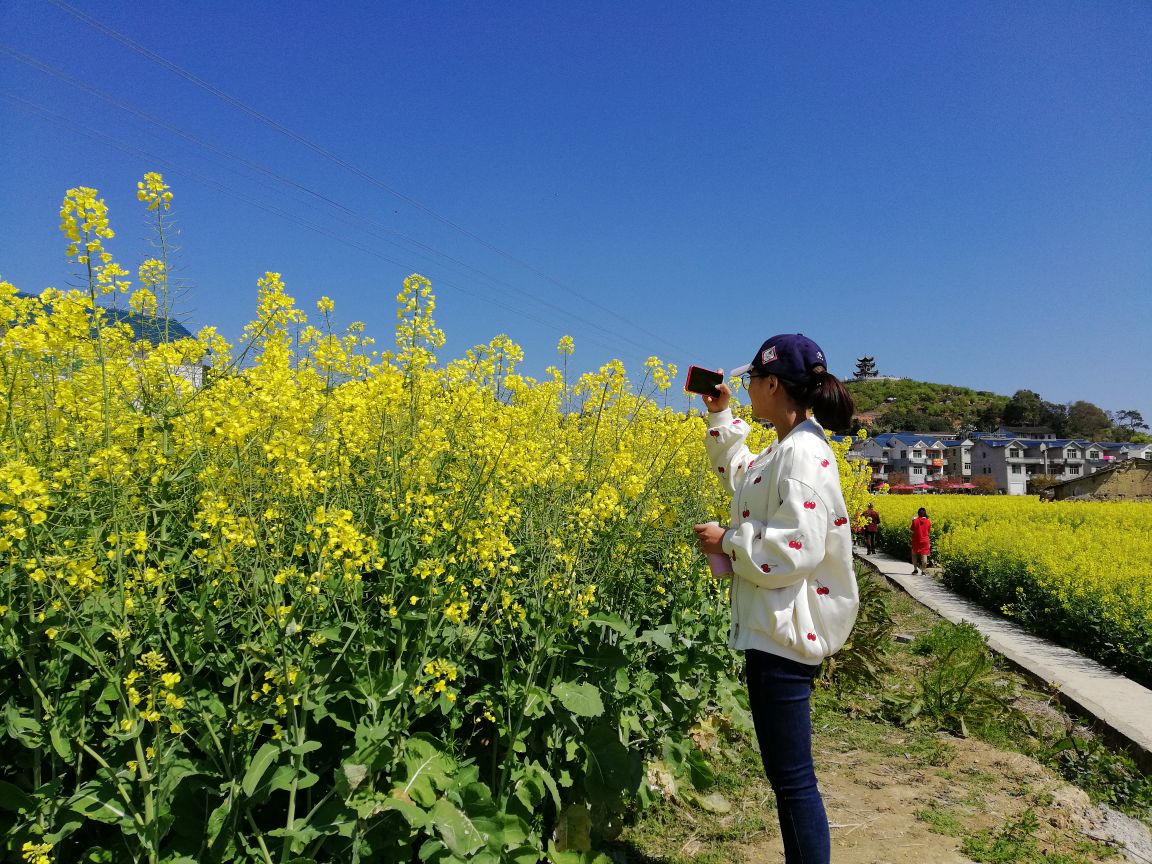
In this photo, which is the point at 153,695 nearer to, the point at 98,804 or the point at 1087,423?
the point at 98,804

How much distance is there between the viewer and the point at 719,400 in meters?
2.87

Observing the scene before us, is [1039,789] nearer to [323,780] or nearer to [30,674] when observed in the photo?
[323,780]

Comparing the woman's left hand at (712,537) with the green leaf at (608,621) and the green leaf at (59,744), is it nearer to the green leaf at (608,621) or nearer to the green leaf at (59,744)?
the green leaf at (608,621)

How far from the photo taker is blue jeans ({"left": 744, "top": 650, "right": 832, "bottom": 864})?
234 cm

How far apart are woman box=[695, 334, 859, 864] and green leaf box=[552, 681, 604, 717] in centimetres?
53

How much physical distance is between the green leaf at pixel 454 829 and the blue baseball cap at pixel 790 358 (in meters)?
1.71

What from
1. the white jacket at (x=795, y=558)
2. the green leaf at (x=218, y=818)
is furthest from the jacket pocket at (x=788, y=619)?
the green leaf at (x=218, y=818)

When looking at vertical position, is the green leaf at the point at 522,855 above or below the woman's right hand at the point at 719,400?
below

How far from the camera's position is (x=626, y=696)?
3.03m

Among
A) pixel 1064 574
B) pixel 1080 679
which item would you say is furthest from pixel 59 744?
pixel 1064 574

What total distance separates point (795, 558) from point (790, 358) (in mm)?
720

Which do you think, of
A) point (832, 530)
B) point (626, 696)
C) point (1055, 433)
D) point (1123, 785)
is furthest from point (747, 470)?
point (1055, 433)

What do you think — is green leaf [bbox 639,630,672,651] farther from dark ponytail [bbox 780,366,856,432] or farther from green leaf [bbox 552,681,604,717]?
dark ponytail [bbox 780,366,856,432]

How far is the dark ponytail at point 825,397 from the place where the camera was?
101 inches
